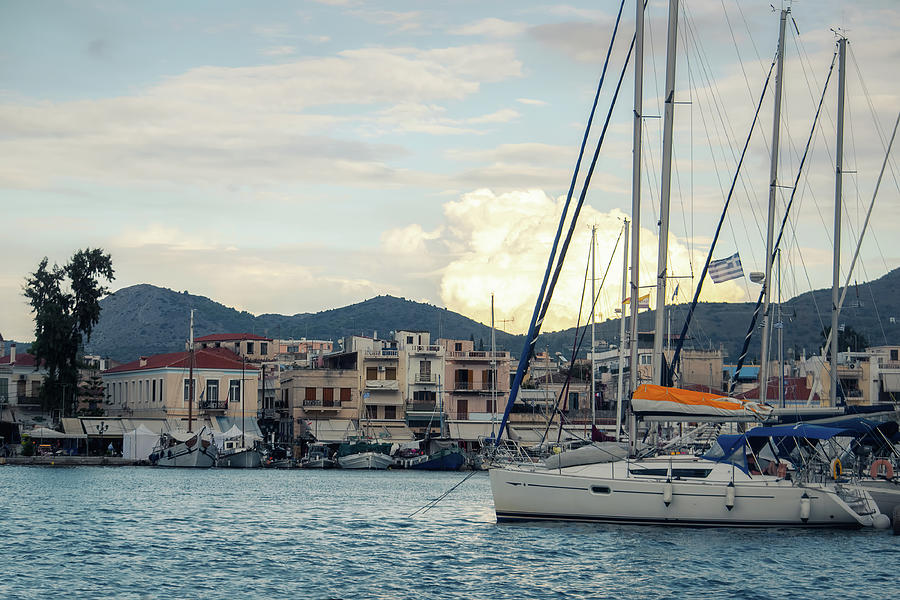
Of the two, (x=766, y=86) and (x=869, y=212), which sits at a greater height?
(x=766, y=86)

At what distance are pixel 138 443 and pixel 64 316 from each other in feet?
38.1

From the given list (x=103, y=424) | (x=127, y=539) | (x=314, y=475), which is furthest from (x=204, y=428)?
(x=127, y=539)

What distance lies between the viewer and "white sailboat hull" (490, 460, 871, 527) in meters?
33.3

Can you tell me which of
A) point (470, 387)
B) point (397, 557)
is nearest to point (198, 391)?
point (470, 387)

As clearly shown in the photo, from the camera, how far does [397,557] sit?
3108 centimetres

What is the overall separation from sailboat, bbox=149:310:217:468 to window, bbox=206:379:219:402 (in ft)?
27.1

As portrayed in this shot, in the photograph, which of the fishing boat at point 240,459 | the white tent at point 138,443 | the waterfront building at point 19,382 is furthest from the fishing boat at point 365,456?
the waterfront building at point 19,382

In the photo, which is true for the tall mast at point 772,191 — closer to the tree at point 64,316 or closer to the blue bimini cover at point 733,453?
the blue bimini cover at point 733,453

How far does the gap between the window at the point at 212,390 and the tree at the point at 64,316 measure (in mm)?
11974

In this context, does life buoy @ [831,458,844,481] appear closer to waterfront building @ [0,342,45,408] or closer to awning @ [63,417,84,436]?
awning @ [63,417,84,436]

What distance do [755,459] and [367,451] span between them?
197 ft

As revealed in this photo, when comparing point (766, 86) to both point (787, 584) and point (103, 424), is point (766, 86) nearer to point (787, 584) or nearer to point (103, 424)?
point (787, 584)

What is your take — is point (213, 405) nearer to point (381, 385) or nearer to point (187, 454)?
point (187, 454)

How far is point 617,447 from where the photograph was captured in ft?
118
